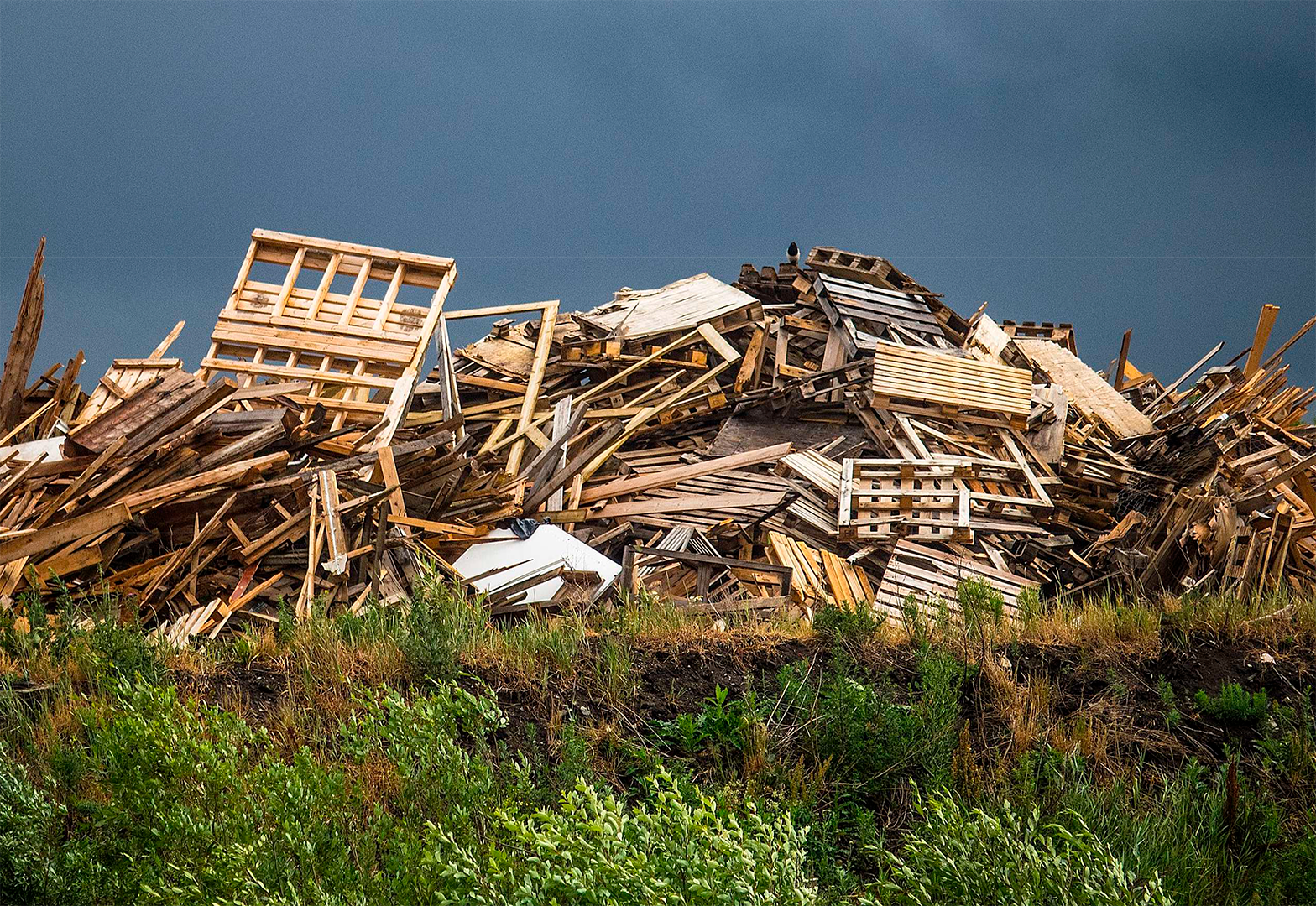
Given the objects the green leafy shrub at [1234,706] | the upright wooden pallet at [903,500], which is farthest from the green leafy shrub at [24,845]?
the upright wooden pallet at [903,500]

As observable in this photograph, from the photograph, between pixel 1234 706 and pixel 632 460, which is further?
pixel 632 460

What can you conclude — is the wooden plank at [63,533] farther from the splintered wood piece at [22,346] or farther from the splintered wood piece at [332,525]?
the splintered wood piece at [22,346]

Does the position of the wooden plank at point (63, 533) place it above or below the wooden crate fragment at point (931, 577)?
below

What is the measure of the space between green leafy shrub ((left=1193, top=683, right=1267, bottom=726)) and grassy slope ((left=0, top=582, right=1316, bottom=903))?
0.02m

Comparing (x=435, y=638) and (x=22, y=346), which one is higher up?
(x=22, y=346)

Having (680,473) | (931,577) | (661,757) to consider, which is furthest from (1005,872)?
(680,473)

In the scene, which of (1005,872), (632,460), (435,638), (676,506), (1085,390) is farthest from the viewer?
(1085,390)

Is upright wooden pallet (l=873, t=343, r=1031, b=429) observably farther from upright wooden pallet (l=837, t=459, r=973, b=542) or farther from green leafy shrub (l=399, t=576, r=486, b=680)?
green leafy shrub (l=399, t=576, r=486, b=680)

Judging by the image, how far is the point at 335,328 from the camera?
13.6 meters

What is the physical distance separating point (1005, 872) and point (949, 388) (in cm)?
1114

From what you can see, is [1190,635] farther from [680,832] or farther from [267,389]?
[267,389]

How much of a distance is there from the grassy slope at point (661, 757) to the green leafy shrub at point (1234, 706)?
20 mm

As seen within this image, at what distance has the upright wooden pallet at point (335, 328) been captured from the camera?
1298cm

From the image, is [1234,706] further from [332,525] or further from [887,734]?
[332,525]
